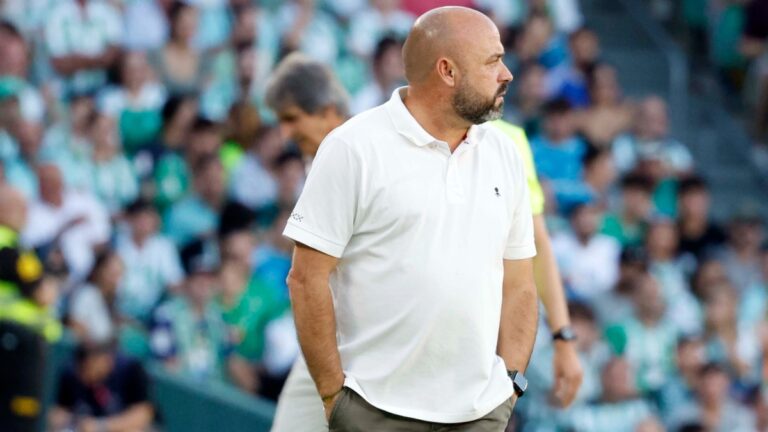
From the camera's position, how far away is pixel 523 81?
39.4ft

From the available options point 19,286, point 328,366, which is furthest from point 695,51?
point 328,366

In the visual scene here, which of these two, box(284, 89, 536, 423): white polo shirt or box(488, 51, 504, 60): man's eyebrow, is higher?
box(488, 51, 504, 60): man's eyebrow

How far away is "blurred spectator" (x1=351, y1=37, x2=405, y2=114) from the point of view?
11.2m

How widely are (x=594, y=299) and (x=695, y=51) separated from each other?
5191mm

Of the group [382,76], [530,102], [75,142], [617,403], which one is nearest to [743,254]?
[530,102]

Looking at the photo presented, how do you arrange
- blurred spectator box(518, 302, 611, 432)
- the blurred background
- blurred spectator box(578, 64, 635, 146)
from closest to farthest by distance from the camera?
blurred spectator box(518, 302, 611, 432), the blurred background, blurred spectator box(578, 64, 635, 146)

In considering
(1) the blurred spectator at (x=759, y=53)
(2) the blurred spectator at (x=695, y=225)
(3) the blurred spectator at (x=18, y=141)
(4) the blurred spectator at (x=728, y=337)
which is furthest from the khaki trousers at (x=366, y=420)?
(1) the blurred spectator at (x=759, y=53)

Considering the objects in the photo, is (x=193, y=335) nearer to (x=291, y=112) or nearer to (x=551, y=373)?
(x=551, y=373)

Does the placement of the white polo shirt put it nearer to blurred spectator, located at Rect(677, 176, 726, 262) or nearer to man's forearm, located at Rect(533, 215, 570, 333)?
man's forearm, located at Rect(533, 215, 570, 333)

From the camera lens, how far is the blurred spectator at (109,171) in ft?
33.0

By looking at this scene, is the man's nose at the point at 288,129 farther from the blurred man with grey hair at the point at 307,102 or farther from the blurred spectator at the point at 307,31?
the blurred spectator at the point at 307,31

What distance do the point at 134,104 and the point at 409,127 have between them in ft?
20.9

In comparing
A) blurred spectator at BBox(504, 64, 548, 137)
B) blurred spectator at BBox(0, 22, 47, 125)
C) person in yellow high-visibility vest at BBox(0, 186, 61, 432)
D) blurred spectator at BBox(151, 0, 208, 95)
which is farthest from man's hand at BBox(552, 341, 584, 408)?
blurred spectator at BBox(504, 64, 548, 137)

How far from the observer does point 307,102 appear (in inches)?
209
